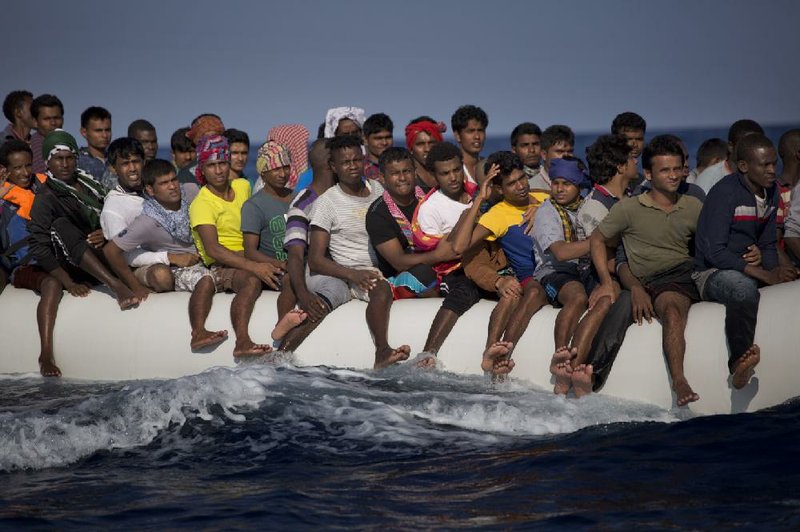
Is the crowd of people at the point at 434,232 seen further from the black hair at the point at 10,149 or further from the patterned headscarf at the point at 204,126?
the patterned headscarf at the point at 204,126

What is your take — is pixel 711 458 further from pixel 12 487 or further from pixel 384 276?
pixel 12 487

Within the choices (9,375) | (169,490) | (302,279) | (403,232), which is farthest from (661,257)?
(9,375)

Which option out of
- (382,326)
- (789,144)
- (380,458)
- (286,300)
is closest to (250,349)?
(286,300)

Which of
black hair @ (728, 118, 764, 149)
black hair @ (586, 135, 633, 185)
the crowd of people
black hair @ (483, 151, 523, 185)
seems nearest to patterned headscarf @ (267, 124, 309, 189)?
the crowd of people

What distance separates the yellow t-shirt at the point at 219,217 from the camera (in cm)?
942

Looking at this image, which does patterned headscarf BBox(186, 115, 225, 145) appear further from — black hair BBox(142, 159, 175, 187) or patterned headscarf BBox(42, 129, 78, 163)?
black hair BBox(142, 159, 175, 187)

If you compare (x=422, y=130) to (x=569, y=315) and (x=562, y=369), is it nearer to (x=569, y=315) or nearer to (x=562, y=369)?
(x=569, y=315)

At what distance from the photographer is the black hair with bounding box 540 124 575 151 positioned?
9.95 metres

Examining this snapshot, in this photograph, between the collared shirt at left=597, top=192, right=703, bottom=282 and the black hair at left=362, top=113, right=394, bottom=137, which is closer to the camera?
the collared shirt at left=597, top=192, right=703, bottom=282

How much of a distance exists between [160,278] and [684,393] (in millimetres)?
4314

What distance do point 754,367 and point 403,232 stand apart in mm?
2726

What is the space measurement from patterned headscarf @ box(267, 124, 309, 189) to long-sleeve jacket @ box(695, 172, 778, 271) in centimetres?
406

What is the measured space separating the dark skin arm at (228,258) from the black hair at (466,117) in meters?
2.27

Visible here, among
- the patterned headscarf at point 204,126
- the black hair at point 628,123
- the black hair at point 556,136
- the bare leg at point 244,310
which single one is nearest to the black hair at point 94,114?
the patterned headscarf at point 204,126
